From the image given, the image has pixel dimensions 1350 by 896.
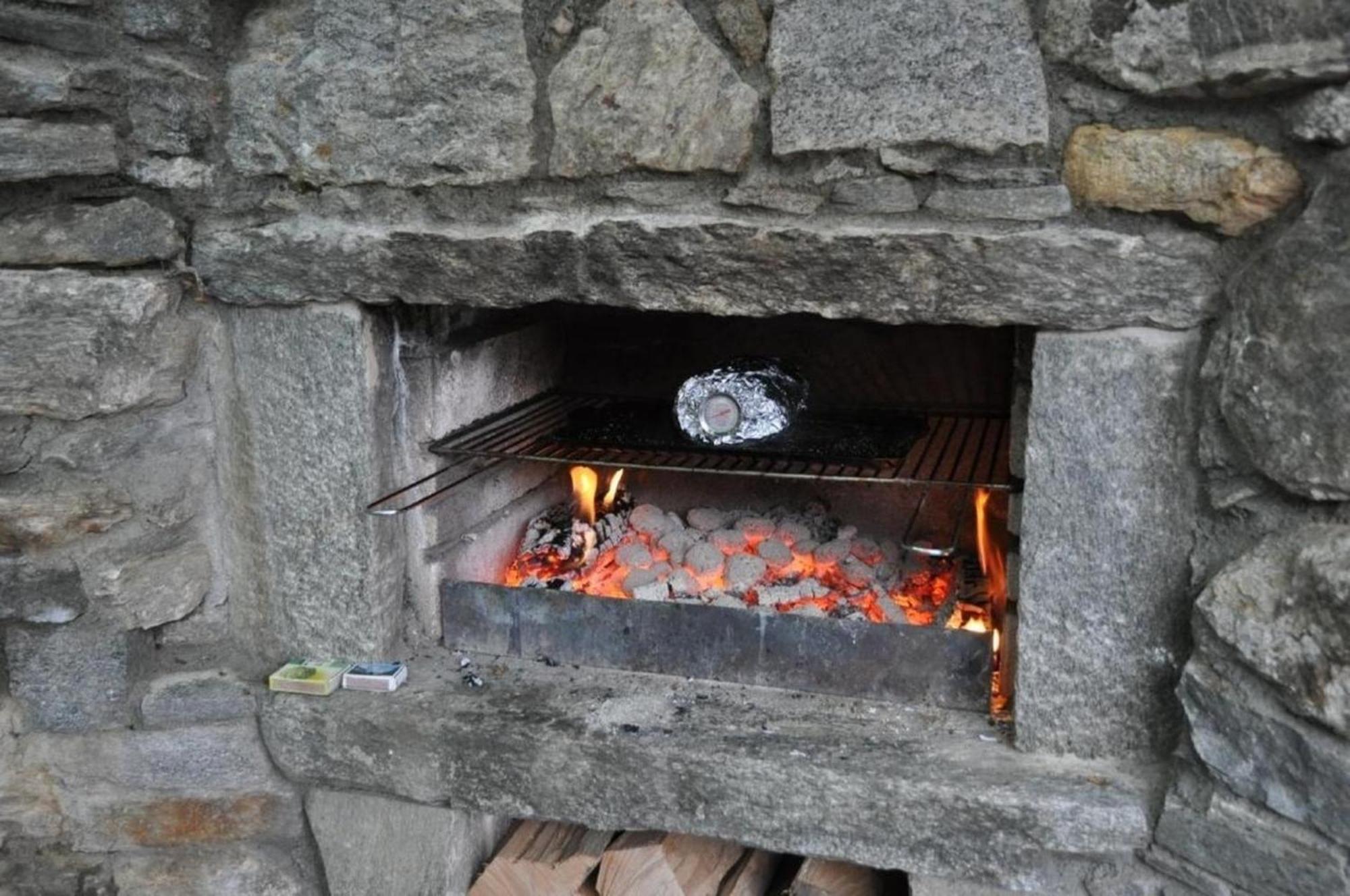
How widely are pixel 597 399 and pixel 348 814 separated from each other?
1050 millimetres

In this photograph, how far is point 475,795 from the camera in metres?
2.16

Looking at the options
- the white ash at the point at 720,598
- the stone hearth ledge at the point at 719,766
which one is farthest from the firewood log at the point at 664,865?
the white ash at the point at 720,598

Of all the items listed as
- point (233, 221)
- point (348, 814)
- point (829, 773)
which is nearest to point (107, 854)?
point (348, 814)

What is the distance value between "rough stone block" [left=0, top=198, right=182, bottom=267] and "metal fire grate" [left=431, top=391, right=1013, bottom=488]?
0.63 meters

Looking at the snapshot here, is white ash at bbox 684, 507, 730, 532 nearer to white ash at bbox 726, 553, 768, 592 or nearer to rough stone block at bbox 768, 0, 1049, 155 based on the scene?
white ash at bbox 726, 553, 768, 592

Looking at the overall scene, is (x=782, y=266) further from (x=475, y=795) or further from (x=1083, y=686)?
(x=475, y=795)

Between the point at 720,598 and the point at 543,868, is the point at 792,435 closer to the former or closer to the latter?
the point at 720,598

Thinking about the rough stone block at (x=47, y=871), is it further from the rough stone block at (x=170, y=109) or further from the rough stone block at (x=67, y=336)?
the rough stone block at (x=170, y=109)

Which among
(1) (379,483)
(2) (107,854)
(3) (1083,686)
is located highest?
(1) (379,483)

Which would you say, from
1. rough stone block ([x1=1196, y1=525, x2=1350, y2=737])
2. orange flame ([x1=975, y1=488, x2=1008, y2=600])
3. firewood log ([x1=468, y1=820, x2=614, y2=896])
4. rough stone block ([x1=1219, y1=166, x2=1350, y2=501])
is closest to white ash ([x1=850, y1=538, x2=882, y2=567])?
orange flame ([x1=975, y1=488, x2=1008, y2=600])

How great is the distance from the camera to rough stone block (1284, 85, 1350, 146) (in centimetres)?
146

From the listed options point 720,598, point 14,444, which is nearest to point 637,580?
point 720,598

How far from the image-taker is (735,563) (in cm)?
250

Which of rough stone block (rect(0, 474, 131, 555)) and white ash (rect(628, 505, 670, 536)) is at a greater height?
rough stone block (rect(0, 474, 131, 555))
